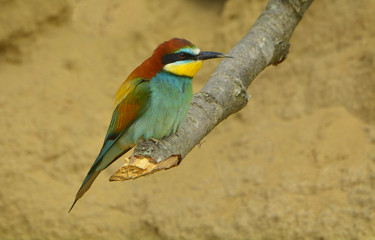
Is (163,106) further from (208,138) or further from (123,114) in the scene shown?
(208,138)

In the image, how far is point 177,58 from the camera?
6.23 ft

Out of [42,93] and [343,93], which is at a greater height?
[42,93]

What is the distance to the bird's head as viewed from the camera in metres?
1.90

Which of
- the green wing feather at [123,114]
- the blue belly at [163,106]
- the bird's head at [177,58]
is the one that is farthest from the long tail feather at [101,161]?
the bird's head at [177,58]

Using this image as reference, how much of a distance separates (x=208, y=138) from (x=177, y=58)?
1.76m

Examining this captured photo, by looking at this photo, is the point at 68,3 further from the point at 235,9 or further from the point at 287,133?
the point at 287,133

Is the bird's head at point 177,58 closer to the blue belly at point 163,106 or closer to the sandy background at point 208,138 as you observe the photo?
the blue belly at point 163,106

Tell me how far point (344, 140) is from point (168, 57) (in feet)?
5.16

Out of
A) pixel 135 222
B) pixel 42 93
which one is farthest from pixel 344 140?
pixel 42 93

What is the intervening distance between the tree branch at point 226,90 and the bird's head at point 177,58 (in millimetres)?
111

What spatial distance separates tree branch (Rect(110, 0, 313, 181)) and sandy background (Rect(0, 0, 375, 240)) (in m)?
1.25

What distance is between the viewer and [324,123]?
315 centimetres

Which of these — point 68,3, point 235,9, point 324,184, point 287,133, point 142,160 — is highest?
point 68,3

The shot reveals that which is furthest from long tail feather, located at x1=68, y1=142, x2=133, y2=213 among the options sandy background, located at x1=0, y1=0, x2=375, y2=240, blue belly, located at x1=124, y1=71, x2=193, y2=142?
sandy background, located at x1=0, y1=0, x2=375, y2=240
